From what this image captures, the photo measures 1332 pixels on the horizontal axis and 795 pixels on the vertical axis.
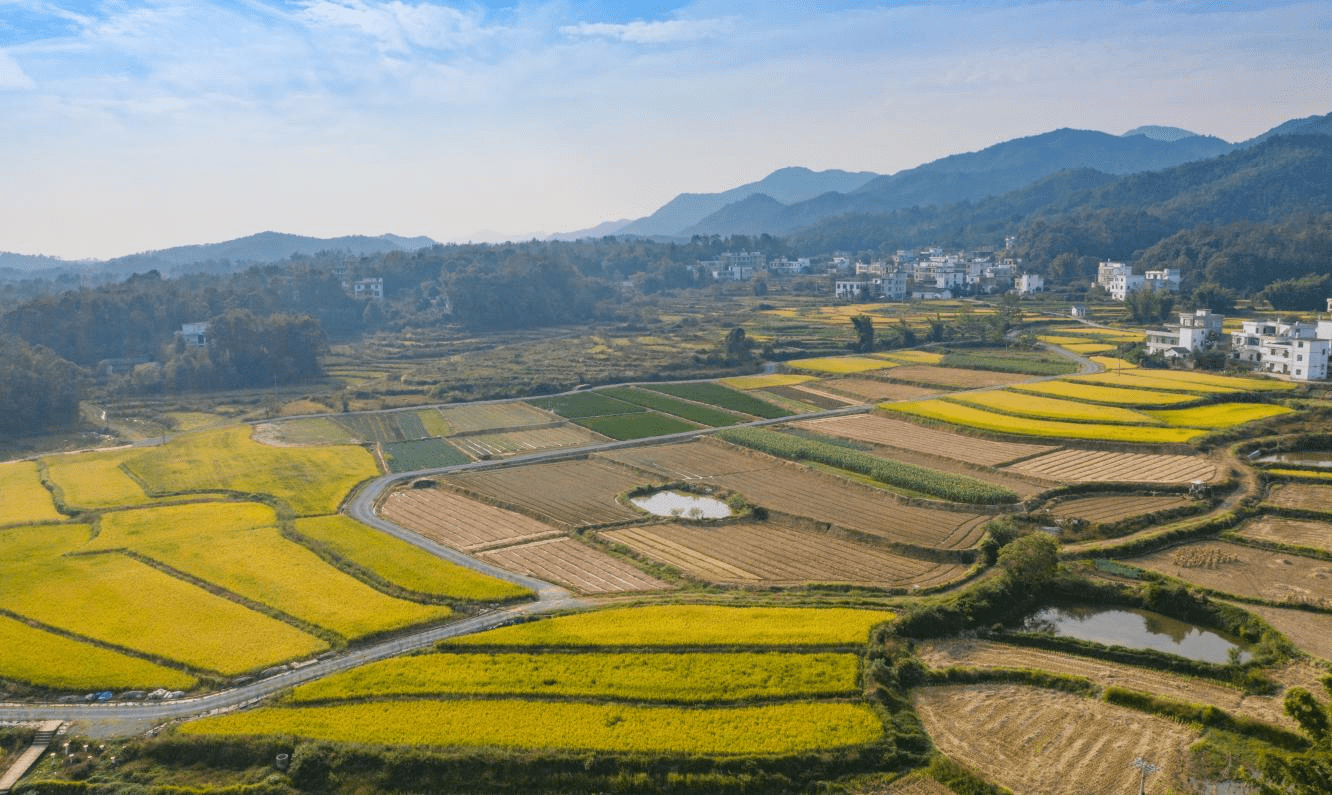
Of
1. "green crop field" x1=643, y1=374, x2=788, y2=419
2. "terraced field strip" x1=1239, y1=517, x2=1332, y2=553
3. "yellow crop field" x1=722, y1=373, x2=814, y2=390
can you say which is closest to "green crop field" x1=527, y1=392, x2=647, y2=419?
"green crop field" x1=643, y1=374, x2=788, y2=419

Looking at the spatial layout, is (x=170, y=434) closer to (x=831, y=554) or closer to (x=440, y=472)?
(x=440, y=472)

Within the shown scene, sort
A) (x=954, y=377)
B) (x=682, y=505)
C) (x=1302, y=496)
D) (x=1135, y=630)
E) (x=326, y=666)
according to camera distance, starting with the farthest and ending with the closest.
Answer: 1. (x=954, y=377)
2. (x=682, y=505)
3. (x=1302, y=496)
4. (x=1135, y=630)
5. (x=326, y=666)

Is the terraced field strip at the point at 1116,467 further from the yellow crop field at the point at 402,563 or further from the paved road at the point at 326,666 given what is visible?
the yellow crop field at the point at 402,563

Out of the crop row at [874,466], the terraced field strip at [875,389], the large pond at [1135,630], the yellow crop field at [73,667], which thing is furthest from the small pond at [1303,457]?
the yellow crop field at [73,667]

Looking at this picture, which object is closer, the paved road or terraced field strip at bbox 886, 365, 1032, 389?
the paved road

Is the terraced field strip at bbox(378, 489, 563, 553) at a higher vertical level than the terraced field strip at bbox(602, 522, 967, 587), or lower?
higher

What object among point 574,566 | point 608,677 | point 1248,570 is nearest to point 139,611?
point 574,566

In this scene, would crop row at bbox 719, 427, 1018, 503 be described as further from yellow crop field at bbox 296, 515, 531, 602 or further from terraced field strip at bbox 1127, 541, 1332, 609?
A: yellow crop field at bbox 296, 515, 531, 602

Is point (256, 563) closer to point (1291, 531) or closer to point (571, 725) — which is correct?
point (571, 725)
